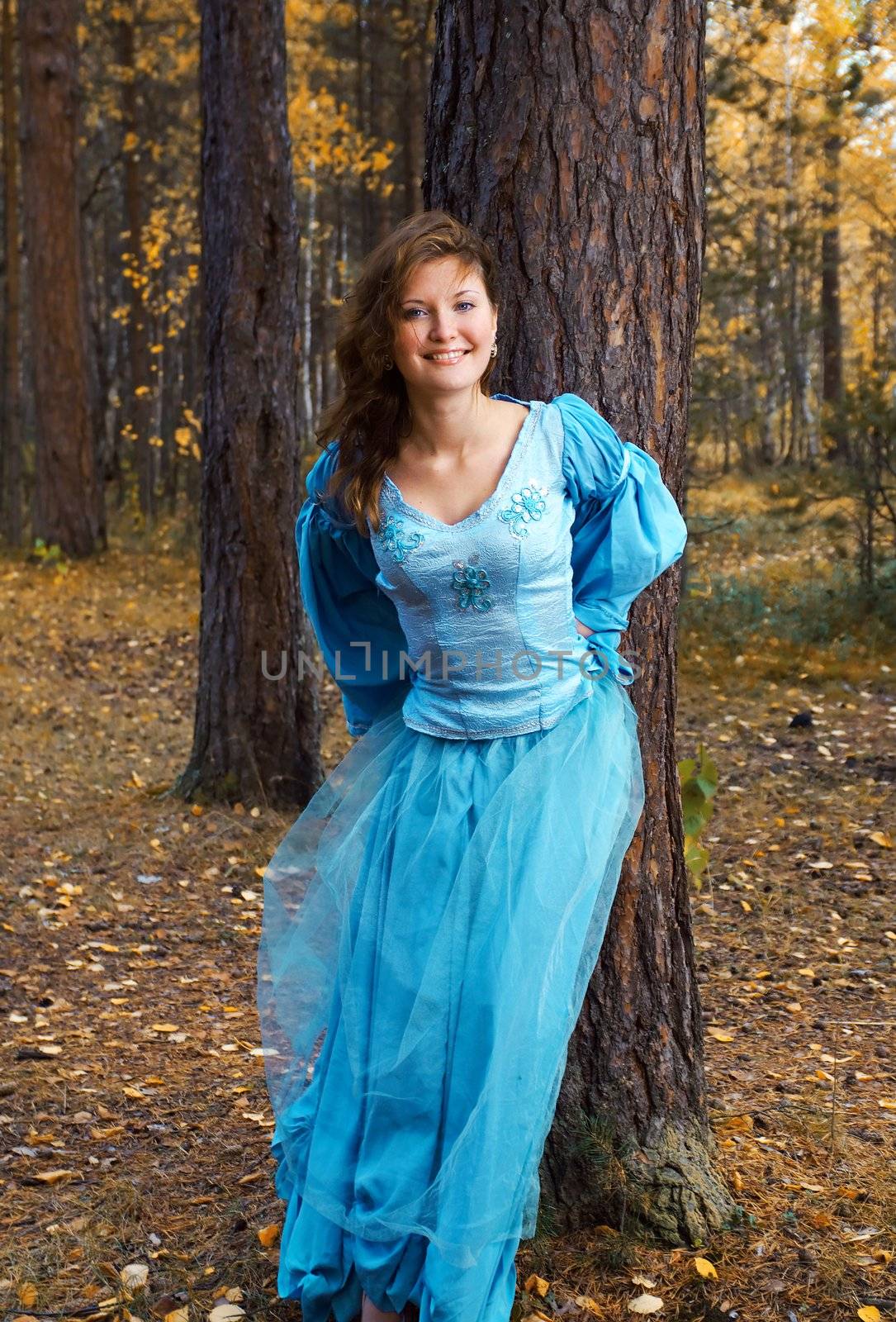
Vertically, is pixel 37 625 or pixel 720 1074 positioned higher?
pixel 37 625

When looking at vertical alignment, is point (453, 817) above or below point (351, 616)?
below

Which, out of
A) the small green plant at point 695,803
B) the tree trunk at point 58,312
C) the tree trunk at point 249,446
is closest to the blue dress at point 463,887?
the small green plant at point 695,803

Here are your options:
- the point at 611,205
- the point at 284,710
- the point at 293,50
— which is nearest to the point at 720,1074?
the point at 611,205

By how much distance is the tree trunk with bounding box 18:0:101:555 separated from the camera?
12070mm

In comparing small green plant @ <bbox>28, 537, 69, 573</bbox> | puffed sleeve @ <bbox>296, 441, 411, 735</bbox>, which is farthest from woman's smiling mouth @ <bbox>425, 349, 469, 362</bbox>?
small green plant @ <bbox>28, 537, 69, 573</bbox>

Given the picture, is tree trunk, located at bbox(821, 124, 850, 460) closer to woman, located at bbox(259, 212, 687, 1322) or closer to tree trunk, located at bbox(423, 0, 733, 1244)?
tree trunk, located at bbox(423, 0, 733, 1244)

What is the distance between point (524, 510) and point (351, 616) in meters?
0.52

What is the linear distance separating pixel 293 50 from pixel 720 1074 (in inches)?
702

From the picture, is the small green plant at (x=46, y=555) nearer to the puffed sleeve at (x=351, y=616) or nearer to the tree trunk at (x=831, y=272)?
the puffed sleeve at (x=351, y=616)

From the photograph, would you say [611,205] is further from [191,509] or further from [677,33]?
[191,509]

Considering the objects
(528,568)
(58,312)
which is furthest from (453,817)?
(58,312)

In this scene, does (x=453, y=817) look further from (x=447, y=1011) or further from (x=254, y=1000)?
(x=254, y=1000)

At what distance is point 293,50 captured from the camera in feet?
59.1

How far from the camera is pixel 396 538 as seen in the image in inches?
93.4
